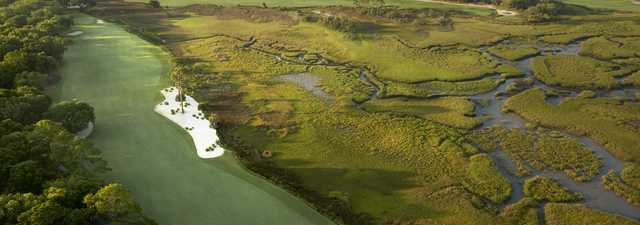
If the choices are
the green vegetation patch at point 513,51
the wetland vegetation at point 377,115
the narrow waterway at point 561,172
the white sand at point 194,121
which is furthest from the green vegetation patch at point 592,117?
the white sand at point 194,121

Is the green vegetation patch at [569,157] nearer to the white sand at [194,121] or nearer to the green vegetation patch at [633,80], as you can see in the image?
the green vegetation patch at [633,80]

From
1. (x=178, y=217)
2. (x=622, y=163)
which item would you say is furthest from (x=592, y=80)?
(x=178, y=217)

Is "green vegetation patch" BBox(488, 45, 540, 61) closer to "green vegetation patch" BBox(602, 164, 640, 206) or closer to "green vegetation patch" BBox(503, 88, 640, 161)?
"green vegetation patch" BBox(503, 88, 640, 161)

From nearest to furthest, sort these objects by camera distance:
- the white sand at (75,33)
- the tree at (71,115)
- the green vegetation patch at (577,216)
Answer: the green vegetation patch at (577,216)
the tree at (71,115)
the white sand at (75,33)

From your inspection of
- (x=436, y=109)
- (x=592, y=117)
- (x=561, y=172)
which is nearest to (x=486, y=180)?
(x=561, y=172)

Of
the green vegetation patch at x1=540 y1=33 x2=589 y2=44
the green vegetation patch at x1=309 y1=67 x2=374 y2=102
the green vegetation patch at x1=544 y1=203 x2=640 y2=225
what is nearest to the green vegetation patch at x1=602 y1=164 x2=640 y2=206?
the green vegetation patch at x1=544 y1=203 x2=640 y2=225

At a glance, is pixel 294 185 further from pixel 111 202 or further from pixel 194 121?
pixel 194 121
